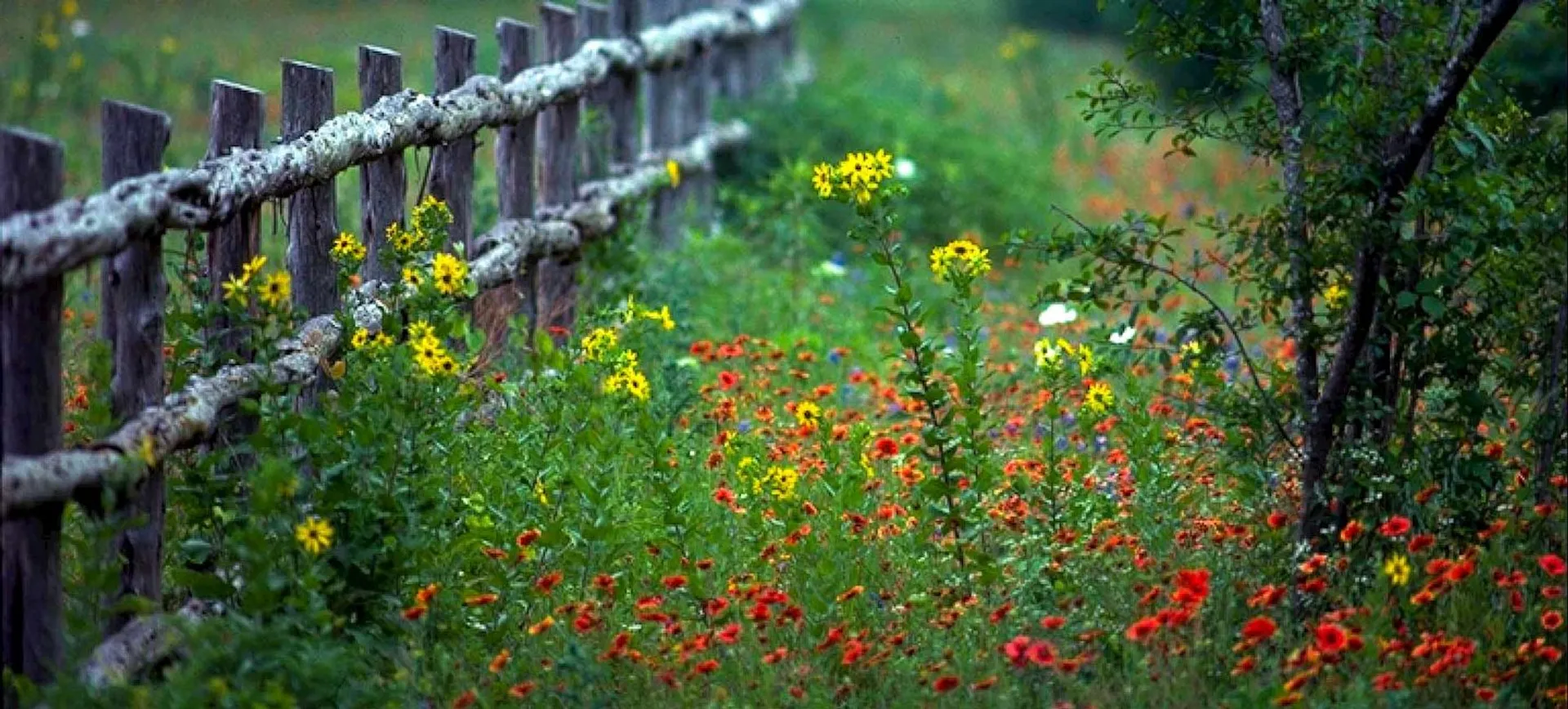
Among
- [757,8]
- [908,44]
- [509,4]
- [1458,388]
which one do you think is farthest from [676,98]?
[509,4]

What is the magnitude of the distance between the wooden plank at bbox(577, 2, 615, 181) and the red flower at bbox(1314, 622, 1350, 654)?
195 inches

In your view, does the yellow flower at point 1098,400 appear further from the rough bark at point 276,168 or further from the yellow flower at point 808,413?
the rough bark at point 276,168

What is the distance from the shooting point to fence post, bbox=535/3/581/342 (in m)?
7.75

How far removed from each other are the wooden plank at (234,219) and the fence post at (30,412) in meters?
0.84

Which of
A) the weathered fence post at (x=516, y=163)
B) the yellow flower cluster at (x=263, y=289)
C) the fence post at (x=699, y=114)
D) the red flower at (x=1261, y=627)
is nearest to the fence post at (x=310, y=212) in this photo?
the yellow flower cluster at (x=263, y=289)

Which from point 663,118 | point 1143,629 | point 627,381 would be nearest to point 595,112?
point 663,118

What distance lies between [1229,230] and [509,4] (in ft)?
63.9

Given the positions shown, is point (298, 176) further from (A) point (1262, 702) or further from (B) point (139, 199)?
(A) point (1262, 702)

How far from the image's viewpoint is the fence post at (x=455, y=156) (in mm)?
6441

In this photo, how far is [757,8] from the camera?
1277 centimetres

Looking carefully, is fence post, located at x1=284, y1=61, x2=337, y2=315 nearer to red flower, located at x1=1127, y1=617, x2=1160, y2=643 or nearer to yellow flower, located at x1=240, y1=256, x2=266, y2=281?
yellow flower, located at x1=240, y1=256, x2=266, y2=281

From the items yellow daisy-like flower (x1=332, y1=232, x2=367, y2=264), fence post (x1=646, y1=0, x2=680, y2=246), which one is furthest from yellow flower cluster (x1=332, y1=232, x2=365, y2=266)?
fence post (x1=646, y1=0, x2=680, y2=246)

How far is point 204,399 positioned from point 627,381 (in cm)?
98

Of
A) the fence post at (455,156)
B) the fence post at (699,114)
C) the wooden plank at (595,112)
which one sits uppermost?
the fence post at (699,114)
